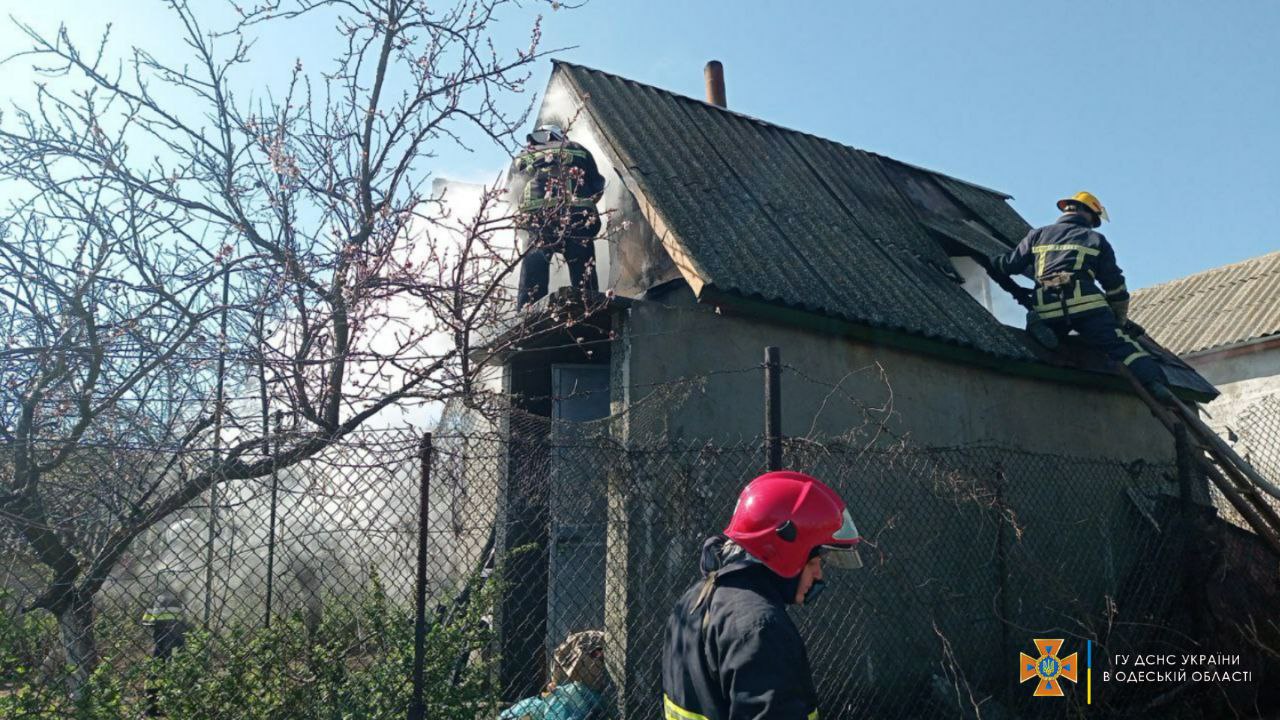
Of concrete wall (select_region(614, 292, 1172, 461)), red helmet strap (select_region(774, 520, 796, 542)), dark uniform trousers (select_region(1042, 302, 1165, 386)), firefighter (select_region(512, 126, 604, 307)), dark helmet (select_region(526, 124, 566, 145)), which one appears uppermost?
dark helmet (select_region(526, 124, 566, 145))

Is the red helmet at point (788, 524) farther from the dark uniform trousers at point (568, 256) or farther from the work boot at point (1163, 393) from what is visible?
the work boot at point (1163, 393)

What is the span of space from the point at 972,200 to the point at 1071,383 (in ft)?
13.8

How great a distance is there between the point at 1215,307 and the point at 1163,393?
12.8m

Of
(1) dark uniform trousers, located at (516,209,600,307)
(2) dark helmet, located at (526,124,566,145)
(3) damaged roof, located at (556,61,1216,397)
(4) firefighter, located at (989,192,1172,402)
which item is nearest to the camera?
(1) dark uniform trousers, located at (516,209,600,307)

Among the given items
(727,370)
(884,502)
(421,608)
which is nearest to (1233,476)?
(884,502)

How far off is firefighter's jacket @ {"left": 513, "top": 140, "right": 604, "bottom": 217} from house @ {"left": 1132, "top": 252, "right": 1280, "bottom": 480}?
482 inches

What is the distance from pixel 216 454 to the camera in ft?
13.0

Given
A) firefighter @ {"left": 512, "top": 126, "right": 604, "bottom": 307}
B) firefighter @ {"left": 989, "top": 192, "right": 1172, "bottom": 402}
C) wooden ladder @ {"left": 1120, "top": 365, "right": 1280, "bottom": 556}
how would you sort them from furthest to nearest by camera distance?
firefighter @ {"left": 989, "top": 192, "right": 1172, "bottom": 402} → wooden ladder @ {"left": 1120, "top": 365, "right": 1280, "bottom": 556} → firefighter @ {"left": 512, "top": 126, "right": 604, "bottom": 307}

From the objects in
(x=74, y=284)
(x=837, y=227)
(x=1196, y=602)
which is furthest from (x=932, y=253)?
(x=74, y=284)

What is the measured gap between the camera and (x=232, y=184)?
5762 millimetres

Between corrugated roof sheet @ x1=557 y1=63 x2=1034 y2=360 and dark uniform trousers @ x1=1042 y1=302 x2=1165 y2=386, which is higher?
corrugated roof sheet @ x1=557 y1=63 x2=1034 y2=360

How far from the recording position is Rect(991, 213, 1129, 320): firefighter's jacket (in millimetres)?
8055

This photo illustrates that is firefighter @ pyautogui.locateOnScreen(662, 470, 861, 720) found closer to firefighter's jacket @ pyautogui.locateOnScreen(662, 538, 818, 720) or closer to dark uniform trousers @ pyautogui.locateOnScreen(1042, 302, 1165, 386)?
firefighter's jacket @ pyautogui.locateOnScreen(662, 538, 818, 720)

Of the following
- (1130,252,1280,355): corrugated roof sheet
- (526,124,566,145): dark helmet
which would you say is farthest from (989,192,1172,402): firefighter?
(1130,252,1280,355): corrugated roof sheet
